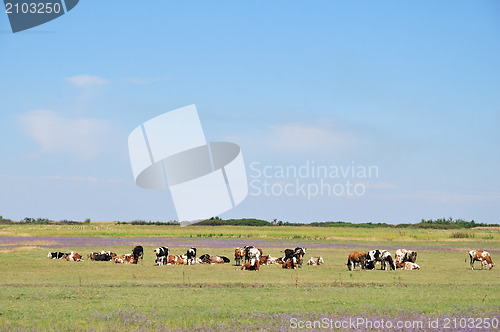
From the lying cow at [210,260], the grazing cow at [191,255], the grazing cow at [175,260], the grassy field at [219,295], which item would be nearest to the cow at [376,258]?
the grassy field at [219,295]

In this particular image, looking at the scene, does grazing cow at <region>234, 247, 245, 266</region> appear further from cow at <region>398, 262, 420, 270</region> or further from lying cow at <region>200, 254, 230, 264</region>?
cow at <region>398, 262, 420, 270</region>

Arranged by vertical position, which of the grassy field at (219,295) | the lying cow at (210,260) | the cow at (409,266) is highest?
the lying cow at (210,260)

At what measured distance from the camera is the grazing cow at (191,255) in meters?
38.5

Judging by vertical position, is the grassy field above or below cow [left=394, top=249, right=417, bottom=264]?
below

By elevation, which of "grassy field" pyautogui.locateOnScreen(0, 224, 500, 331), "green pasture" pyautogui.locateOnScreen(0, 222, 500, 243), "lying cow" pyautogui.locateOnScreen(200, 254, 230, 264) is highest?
"green pasture" pyautogui.locateOnScreen(0, 222, 500, 243)

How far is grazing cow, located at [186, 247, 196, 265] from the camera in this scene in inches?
1515

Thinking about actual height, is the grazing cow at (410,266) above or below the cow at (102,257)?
below

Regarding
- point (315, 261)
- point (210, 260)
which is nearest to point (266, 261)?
point (315, 261)

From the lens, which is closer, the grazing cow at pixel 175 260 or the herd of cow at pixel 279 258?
the herd of cow at pixel 279 258

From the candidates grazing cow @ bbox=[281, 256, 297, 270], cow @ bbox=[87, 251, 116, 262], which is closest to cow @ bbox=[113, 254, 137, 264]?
cow @ bbox=[87, 251, 116, 262]

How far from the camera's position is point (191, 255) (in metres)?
40.5

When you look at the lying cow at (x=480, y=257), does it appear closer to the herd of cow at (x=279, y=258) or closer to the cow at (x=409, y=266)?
the herd of cow at (x=279, y=258)

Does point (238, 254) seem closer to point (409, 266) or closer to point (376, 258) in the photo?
point (376, 258)

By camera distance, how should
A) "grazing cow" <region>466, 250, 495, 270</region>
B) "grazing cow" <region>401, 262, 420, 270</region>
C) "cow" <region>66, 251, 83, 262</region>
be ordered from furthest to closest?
"cow" <region>66, 251, 83, 262</region>
"grazing cow" <region>466, 250, 495, 270</region>
"grazing cow" <region>401, 262, 420, 270</region>
